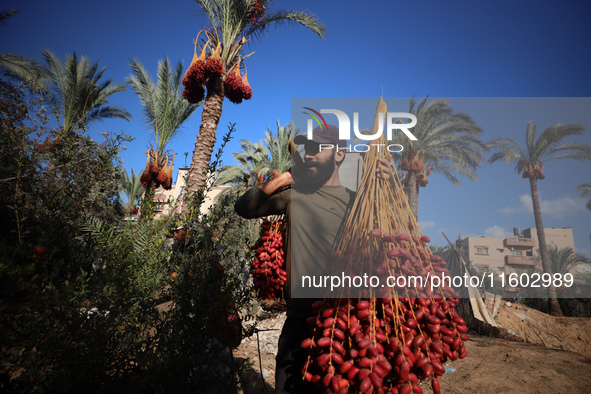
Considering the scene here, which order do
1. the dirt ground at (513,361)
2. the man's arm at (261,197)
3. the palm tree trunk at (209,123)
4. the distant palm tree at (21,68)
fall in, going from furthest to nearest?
the distant palm tree at (21,68) → the palm tree trunk at (209,123) → the dirt ground at (513,361) → the man's arm at (261,197)

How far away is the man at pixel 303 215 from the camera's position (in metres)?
1.46

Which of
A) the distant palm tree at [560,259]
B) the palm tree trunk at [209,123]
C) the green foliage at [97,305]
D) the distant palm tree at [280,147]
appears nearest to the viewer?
the green foliage at [97,305]

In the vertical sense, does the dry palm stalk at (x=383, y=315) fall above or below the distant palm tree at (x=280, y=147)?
below

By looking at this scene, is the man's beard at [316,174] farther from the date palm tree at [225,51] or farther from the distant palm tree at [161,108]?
the distant palm tree at [161,108]

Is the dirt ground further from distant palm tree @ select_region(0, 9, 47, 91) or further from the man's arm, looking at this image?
distant palm tree @ select_region(0, 9, 47, 91)

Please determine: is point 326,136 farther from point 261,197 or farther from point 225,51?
point 225,51

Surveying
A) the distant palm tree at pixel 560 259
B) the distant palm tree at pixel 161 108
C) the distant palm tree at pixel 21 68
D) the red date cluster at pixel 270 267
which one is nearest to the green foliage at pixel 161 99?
the distant palm tree at pixel 161 108

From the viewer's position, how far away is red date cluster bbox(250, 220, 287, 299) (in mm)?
1748

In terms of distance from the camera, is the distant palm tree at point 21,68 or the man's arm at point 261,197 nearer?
the man's arm at point 261,197

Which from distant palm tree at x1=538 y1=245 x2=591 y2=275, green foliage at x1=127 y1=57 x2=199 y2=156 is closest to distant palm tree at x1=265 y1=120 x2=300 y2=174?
green foliage at x1=127 y1=57 x2=199 y2=156

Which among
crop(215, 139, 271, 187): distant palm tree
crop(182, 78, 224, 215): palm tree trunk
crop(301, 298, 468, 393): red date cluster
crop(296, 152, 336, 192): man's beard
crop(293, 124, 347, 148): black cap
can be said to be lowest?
crop(301, 298, 468, 393): red date cluster

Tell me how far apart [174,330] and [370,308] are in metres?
1.16

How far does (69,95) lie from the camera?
1108 centimetres

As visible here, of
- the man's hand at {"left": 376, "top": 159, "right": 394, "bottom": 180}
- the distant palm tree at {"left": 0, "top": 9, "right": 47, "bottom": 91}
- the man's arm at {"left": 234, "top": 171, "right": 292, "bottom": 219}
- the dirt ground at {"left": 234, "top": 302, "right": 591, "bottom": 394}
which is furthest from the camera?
the distant palm tree at {"left": 0, "top": 9, "right": 47, "bottom": 91}
